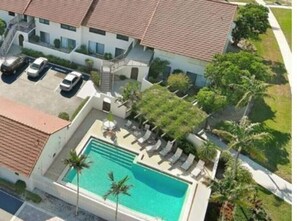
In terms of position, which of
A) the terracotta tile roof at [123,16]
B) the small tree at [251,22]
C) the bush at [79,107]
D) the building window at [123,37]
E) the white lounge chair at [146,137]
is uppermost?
the small tree at [251,22]

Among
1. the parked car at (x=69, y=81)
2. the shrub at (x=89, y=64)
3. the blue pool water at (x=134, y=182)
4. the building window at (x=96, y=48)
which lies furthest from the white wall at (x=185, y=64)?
the blue pool water at (x=134, y=182)

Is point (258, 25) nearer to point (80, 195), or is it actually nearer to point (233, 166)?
point (233, 166)

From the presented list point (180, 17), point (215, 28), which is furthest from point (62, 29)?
point (215, 28)

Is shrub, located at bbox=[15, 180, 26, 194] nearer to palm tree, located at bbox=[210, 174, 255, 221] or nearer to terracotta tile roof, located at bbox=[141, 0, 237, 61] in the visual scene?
palm tree, located at bbox=[210, 174, 255, 221]

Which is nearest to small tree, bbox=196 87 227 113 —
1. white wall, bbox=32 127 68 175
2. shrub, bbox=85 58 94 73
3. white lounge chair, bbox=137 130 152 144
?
white lounge chair, bbox=137 130 152 144

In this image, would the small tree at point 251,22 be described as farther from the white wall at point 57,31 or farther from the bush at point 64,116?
the bush at point 64,116
